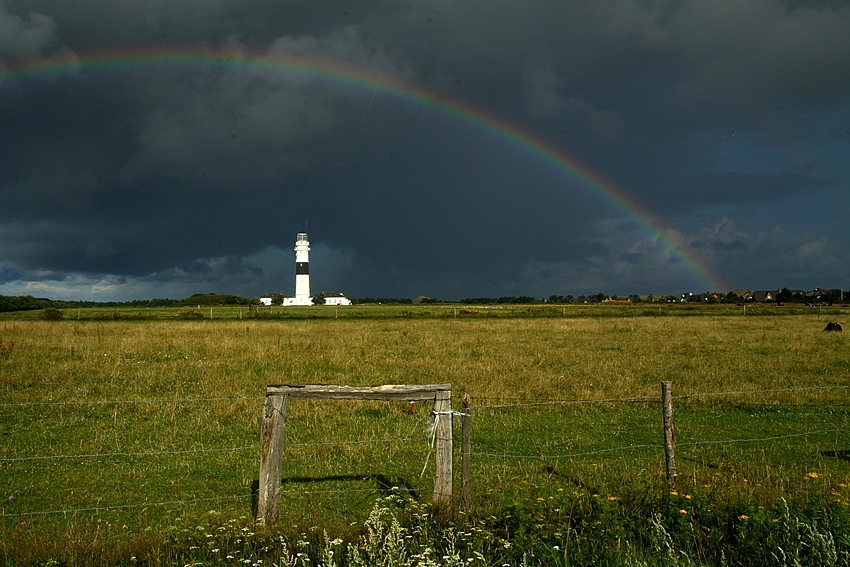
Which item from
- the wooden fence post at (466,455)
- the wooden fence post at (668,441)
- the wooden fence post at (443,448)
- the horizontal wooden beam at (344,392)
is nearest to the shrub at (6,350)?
the horizontal wooden beam at (344,392)

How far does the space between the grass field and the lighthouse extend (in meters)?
123

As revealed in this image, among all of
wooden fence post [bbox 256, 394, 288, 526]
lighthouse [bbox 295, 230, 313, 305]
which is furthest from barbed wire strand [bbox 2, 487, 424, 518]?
lighthouse [bbox 295, 230, 313, 305]

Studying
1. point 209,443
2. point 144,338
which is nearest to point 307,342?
point 144,338

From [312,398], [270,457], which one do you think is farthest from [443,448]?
[270,457]

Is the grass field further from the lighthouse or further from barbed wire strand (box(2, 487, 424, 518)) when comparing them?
the lighthouse

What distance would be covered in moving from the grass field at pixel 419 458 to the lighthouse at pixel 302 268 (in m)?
123

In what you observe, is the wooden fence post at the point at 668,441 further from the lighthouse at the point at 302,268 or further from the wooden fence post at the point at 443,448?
the lighthouse at the point at 302,268

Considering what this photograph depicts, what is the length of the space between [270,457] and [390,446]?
5.48 meters

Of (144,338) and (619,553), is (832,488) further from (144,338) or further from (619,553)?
(144,338)

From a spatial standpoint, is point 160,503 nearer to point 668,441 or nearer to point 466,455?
point 466,455

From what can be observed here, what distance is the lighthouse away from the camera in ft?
495

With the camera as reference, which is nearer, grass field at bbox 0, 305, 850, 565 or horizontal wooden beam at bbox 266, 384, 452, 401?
grass field at bbox 0, 305, 850, 565

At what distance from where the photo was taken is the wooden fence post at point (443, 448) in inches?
296

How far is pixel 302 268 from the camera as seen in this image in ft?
497
